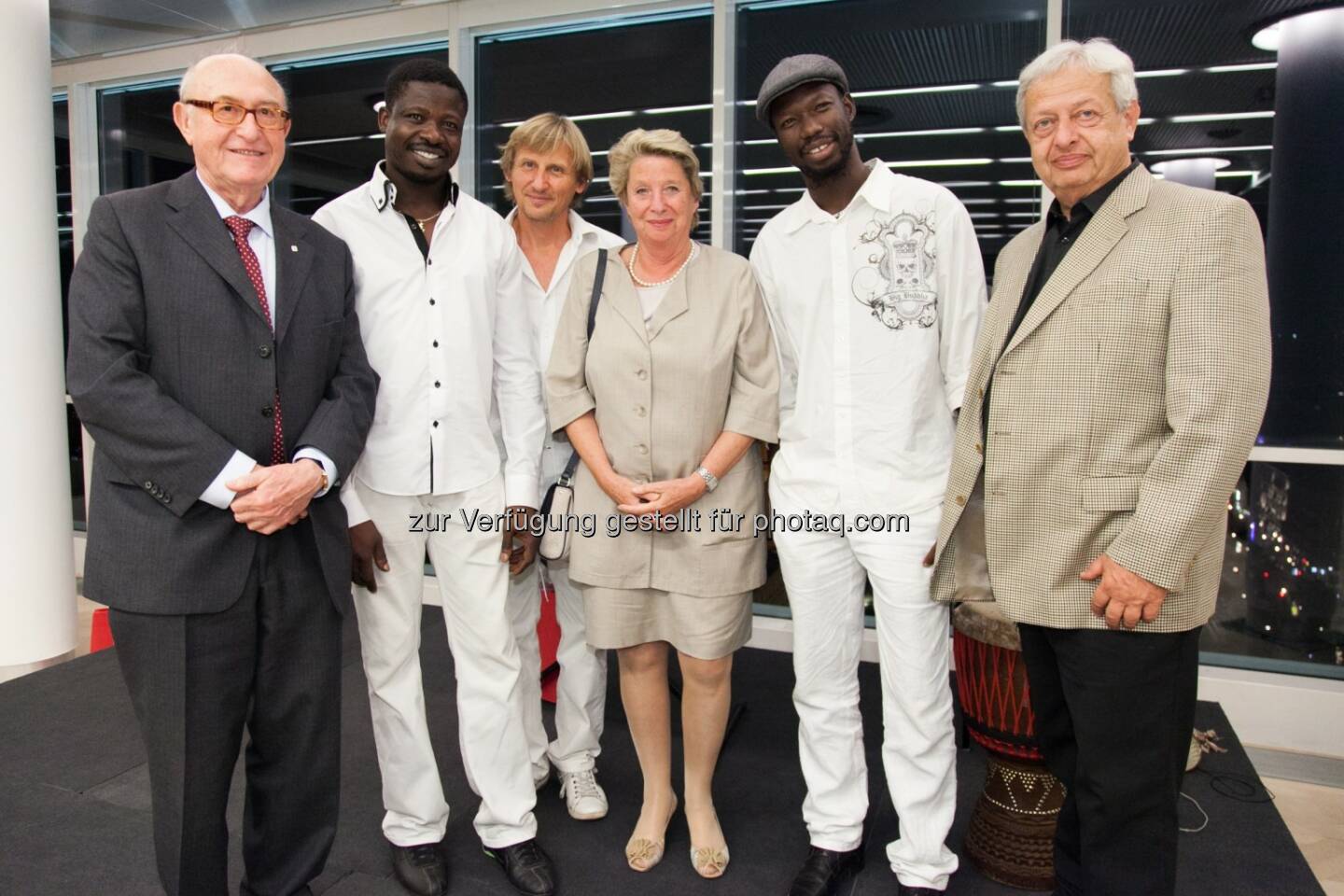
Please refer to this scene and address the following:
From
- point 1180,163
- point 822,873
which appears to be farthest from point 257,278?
point 1180,163

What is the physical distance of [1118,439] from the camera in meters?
1.67

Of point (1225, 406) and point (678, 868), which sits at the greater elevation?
point (1225, 406)

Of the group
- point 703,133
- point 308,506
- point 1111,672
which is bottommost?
point 1111,672

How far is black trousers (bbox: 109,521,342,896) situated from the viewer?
5.85 ft

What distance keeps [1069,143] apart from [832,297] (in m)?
0.61

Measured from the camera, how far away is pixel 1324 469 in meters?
3.65

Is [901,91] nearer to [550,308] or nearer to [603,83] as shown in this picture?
[603,83]

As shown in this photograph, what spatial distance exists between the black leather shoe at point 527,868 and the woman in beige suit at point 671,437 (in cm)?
23

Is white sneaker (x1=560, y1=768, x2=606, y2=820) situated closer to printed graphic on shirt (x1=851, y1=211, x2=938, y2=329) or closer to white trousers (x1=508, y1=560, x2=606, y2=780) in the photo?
white trousers (x1=508, y1=560, x2=606, y2=780)

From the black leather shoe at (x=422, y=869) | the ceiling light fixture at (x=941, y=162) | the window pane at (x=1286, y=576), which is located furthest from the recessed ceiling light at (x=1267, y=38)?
the black leather shoe at (x=422, y=869)

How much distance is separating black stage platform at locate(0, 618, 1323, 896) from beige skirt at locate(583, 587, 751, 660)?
59 cm

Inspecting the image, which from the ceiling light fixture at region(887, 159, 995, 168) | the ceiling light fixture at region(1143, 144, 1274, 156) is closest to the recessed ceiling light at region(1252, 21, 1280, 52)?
the ceiling light fixture at region(1143, 144, 1274, 156)

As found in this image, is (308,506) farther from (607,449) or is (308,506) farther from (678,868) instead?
(678,868)

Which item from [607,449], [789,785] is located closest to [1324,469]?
[789,785]
